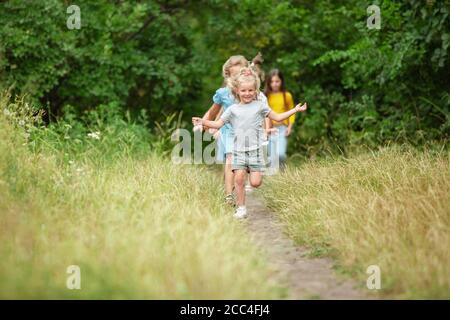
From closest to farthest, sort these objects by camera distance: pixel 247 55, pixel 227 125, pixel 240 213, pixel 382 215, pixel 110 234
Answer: pixel 110 234 → pixel 382 215 → pixel 240 213 → pixel 227 125 → pixel 247 55

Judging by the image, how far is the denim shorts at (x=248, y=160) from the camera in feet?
23.8

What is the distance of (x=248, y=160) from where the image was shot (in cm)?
725

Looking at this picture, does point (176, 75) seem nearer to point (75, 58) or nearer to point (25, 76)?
point (75, 58)

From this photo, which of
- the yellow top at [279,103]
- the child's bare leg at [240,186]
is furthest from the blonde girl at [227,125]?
the yellow top at [279,103]

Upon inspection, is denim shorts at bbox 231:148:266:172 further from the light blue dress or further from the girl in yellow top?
the girl in yellow top

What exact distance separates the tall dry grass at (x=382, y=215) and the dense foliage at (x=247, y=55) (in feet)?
6.34

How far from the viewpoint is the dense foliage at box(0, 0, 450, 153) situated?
31.1 ft

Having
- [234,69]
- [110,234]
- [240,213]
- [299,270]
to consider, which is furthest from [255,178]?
[110,234]

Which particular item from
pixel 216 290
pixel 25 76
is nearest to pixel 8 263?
pixel 216 290

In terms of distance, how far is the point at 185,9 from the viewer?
1336cm

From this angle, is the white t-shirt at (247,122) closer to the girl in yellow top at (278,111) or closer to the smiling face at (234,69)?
the smiling face at (234,69)

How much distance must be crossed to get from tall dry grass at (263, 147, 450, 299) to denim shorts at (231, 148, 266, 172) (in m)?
0.49

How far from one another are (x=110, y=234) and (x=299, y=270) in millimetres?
1474

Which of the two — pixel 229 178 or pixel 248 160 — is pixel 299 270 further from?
pixel 229 178
